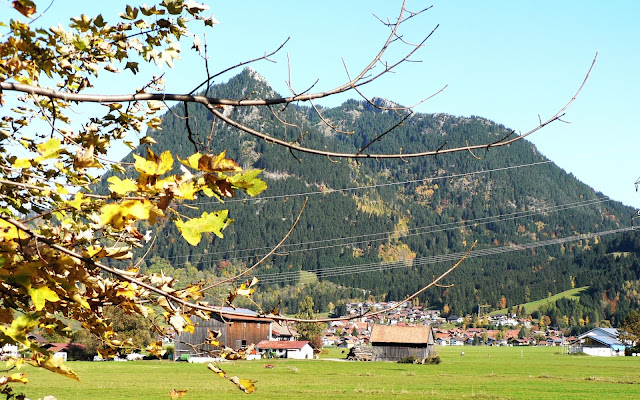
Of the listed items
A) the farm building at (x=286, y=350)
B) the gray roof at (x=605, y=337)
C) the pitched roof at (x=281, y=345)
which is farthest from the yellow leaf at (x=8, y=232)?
the gray roof at (x=605, y=337)

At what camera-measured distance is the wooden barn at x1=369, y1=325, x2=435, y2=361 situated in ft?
267

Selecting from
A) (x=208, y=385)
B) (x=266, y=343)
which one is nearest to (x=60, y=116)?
(x=208, y=385)

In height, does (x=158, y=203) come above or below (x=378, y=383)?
above

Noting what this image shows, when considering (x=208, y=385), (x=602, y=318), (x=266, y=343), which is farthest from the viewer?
(x=602, y=318)

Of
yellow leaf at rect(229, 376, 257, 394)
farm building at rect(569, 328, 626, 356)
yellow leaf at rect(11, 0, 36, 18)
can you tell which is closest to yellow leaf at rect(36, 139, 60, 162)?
yellow leaf at rect(11, 0, 36, 18)

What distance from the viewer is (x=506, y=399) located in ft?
91.9

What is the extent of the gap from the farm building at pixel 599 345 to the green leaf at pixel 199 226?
408ft

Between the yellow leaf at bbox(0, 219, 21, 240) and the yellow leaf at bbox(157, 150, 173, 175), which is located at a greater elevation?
the yellow leaf at bbox(157, 150, 173, 175)

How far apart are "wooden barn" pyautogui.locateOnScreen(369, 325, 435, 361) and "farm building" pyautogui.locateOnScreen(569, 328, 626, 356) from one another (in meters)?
46.1

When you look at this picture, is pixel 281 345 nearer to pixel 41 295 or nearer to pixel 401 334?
pixel 401 334

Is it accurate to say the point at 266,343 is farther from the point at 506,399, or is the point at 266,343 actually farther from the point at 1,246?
the point at 1,246

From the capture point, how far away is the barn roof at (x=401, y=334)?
3226 inches

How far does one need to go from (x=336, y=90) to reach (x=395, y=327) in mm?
85332

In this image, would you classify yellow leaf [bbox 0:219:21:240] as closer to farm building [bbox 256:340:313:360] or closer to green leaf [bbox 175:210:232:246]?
green leaf [bbox 175:210:232:246]
